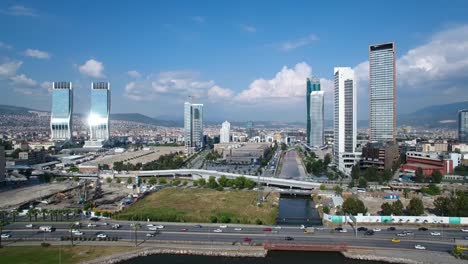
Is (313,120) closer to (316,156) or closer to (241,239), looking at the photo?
(316,156)

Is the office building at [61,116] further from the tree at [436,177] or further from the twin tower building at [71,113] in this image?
the tree at [436,177]

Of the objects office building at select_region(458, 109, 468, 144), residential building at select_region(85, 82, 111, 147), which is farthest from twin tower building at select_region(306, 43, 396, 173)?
residential building at select_region(85, 82, 111, 147)

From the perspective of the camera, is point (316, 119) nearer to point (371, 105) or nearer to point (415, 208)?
point (371, 105)

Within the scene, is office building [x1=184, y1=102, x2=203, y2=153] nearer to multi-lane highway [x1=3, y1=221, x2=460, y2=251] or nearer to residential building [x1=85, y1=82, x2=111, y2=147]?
residential building [x1=85, y1=82, x2=111, y2=147]

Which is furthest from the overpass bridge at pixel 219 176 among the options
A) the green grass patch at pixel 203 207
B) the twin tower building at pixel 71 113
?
the twin tower building at pixel 71 113

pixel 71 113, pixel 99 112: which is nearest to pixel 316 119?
pixel 99 112

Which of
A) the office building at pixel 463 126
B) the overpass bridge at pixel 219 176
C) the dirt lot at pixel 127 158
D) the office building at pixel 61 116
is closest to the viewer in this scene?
the overpass bridge at pixel 219 176
